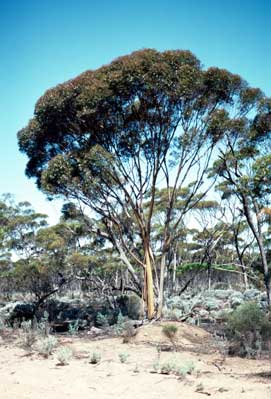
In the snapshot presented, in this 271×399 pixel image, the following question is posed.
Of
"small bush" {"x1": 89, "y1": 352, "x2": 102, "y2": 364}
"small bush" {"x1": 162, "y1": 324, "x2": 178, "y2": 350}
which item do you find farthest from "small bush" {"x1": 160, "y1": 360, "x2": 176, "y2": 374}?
"small bush" {"x1": 162, "y1": 324, "x2": 178, "y2": 350}

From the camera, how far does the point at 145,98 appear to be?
51.3 feet

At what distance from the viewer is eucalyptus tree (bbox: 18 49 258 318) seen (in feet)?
49.8

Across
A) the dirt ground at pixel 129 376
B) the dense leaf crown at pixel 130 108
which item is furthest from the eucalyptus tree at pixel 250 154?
the dirt ground at pixel 129 376

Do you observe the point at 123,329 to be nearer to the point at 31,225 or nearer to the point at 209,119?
the point at 209,119

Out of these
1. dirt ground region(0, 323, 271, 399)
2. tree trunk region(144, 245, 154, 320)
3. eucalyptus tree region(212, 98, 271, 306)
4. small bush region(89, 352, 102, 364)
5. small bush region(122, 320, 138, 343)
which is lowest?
dirt ground region(0, 323, 271, 399)

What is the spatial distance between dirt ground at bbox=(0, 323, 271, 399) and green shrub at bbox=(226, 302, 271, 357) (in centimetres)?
49

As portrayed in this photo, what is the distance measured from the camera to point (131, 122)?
54.4ft

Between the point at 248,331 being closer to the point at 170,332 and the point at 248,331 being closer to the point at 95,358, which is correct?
the point at 170,332

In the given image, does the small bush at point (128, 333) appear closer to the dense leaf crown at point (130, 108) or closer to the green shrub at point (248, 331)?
the green shrub at point (248, 331)

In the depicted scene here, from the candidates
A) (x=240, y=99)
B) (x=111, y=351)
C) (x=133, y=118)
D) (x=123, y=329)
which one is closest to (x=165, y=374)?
(x=111, y=351)

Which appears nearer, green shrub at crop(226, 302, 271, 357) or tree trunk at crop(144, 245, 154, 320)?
green shrub at crop(226, 302, 271, 357)

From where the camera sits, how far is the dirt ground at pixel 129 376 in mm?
6992

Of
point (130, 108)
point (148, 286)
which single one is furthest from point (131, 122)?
point (148, 286)

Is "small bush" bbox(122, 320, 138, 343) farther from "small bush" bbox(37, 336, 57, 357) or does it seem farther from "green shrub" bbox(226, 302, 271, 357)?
"green shrub" bbox(226, 302, 271, 357)
